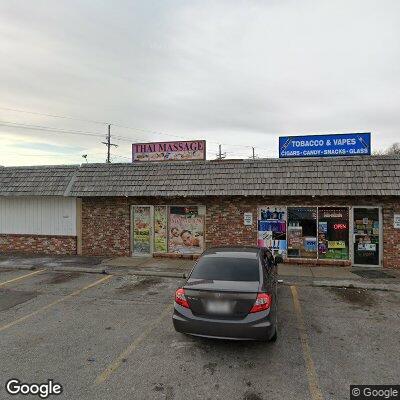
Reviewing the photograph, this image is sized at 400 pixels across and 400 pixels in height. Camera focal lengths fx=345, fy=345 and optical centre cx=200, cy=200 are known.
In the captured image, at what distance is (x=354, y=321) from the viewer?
22.8ft

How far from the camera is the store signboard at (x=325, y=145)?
13117mm

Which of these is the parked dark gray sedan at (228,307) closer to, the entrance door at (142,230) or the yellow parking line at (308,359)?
the yellow parking line at (308,359)

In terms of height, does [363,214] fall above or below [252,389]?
above

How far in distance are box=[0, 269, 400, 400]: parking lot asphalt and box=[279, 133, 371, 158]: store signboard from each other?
639 cm

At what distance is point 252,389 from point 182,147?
37.1 feet

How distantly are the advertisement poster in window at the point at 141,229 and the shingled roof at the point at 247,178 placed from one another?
1.08m

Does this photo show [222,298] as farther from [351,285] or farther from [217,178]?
[217,178]

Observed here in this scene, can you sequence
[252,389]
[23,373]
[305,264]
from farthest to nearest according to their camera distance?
[305,264]
[23,373]
[252,389]

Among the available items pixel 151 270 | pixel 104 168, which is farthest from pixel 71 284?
pixel 104 168

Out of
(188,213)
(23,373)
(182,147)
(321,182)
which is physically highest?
(182,147)

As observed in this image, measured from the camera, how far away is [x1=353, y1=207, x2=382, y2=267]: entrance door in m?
11.9

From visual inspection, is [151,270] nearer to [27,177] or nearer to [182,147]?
[182,147]

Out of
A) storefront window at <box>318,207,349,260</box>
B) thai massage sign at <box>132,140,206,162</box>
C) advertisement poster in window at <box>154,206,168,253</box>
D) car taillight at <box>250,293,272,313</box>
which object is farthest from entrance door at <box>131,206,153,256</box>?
car taillight at <box>250,293,272,313</box>

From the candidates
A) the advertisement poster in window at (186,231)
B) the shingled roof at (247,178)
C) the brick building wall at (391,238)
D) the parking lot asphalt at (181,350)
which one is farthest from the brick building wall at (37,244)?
the brick building wall at (391,238)
